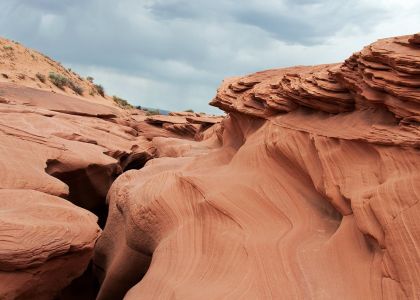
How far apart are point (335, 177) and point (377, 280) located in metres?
1.46

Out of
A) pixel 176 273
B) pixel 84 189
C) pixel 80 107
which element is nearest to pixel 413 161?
pixel 176 273

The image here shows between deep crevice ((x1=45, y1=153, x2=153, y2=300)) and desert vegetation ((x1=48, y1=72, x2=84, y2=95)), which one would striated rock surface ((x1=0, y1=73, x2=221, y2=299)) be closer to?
deep crevice ((x1=45, y1=153, x2=153, y2=300))

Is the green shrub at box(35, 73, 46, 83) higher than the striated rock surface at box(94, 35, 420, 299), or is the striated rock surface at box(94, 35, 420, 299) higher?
the green shrub at box(35, 73, 46, 83)

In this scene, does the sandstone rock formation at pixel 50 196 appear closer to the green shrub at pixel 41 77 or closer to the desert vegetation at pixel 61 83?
the green shrub at pixel 41 77

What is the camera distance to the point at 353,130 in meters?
5.91

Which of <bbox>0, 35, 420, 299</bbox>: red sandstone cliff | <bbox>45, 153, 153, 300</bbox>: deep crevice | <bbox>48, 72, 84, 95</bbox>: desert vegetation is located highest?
<bbox>48, 72, 84, 95</bbox>: desert vegetation

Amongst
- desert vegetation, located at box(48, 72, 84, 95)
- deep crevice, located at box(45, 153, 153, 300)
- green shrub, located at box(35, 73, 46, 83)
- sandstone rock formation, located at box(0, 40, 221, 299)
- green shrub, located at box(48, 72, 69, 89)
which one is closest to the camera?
sandstone rock formation, located at box(0, 40, 221, 299)

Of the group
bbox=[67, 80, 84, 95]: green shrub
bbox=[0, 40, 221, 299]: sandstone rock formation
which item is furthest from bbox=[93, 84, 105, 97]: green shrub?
bbox=[0, 40, 221, 299]: sandstone rock formation

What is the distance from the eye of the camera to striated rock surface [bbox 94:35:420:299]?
4.86 metres

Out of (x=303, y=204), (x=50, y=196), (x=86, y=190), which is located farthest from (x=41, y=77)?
(x=303, y=204)

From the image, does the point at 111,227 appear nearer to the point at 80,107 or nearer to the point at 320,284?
the point at 320,284

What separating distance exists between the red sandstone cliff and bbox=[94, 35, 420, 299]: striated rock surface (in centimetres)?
2

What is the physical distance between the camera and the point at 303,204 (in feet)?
21.6

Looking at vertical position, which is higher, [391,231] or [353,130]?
[353,130]
